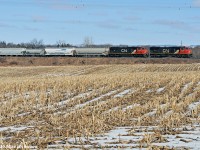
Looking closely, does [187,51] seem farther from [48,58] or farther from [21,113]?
[21,113]

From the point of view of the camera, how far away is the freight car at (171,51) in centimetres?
8106

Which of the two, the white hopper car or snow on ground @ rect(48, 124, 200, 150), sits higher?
the white hopper car

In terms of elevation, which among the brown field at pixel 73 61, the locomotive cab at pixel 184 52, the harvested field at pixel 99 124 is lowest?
the harvested field at pixel 99 124

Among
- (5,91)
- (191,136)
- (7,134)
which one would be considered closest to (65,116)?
(7,134)

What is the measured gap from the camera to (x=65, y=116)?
42.9 ft

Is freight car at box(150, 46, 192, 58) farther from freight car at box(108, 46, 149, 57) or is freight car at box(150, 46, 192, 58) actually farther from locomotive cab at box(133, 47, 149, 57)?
freight car at box(108, 46, 149, 57)

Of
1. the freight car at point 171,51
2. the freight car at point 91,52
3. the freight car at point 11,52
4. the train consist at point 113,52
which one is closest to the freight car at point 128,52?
the train consist at point 113,52

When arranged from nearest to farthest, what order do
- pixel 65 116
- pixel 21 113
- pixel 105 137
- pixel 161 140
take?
pixel 161 140
pixel 105 137
pixel 65 116
pixel 21 113

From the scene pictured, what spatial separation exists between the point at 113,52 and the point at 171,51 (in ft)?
36.7

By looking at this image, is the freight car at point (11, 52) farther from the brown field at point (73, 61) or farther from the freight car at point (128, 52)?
the freight car at point (128, 52)

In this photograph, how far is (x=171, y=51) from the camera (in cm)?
8162

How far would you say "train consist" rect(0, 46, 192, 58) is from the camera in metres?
81.6

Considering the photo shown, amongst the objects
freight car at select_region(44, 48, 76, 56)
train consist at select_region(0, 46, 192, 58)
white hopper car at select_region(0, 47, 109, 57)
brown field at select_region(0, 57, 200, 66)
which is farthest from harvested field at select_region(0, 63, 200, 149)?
freight car at select_region(44, 48, 76, 56)

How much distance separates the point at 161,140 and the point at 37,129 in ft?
11.3
